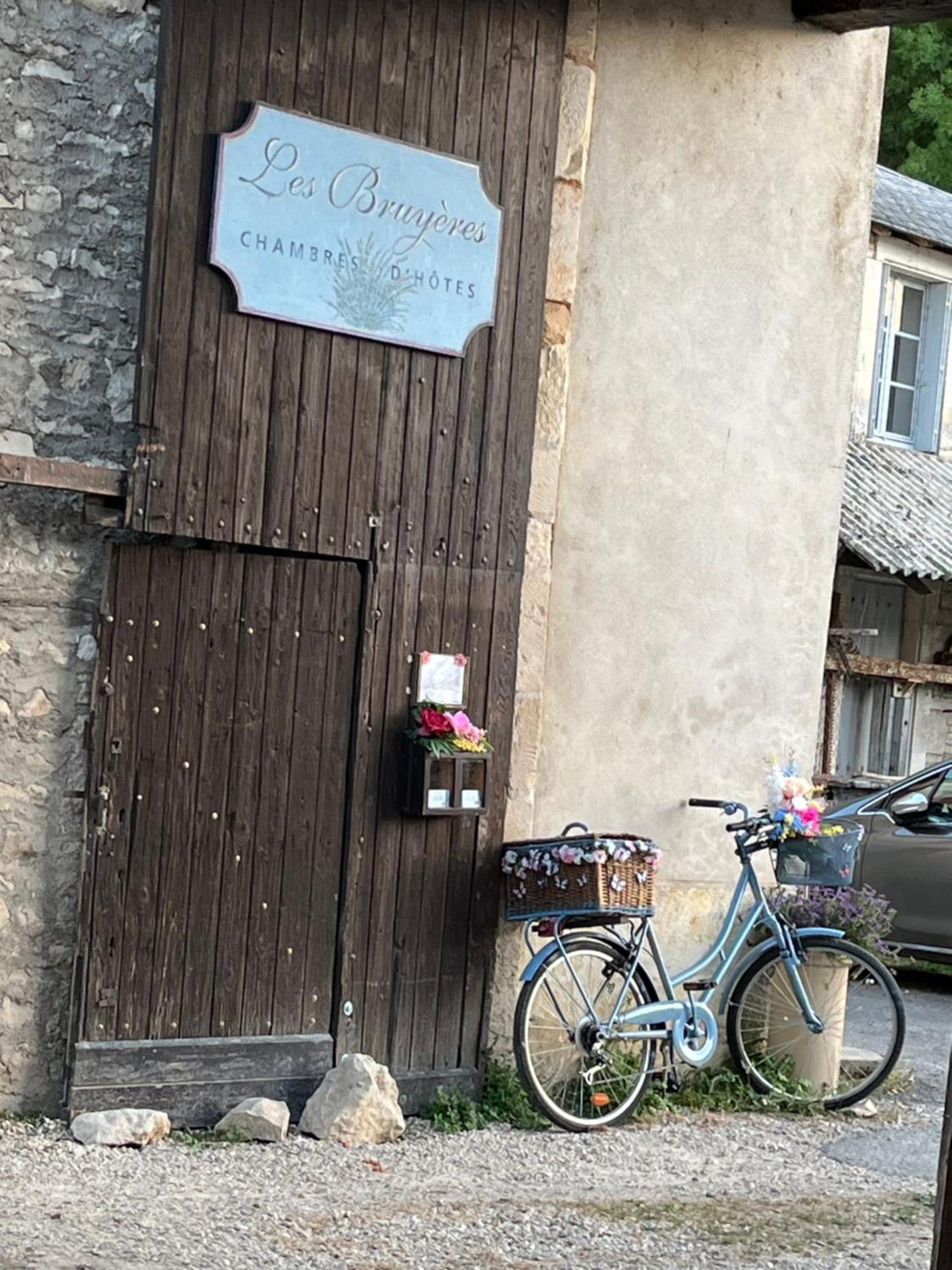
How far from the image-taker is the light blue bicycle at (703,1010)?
6.75 m

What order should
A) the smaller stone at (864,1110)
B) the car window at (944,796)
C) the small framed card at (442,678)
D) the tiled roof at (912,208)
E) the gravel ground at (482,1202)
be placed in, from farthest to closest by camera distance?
1. the tiled roof at (912,208)
2. the car window at (944,796)
3. the smaller stone at (864,1110)
4. the small framed card at (442,678)
5. the gravel ground at (482,1202)

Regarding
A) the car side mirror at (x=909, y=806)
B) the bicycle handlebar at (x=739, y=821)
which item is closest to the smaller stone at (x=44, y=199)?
the bicycle handlebar at (x=739, y=821)

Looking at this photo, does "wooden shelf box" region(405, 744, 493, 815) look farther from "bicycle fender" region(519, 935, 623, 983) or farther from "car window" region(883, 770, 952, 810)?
"car window" region(883, 770, 952, 810)

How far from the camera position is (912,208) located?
18531mm

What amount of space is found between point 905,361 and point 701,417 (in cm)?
1144

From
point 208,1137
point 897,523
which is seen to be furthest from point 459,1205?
point 897,523

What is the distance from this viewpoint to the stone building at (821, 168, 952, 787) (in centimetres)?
1633

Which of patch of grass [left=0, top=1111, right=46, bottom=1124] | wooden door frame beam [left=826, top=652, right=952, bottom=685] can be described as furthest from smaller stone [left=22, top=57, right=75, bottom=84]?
wooden door frame beam [left=826, top=652, right=952, bottom=685]

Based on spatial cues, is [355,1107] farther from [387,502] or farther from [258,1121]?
[387,502]

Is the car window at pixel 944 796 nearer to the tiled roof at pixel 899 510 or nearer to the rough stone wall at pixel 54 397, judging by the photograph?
the tiled roof at pixel 899 510

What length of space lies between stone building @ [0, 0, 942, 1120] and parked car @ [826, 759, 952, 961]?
11.2 ft

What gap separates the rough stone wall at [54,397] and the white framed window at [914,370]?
1295 centimetres

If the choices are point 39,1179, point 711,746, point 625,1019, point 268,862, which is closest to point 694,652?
point 711,746

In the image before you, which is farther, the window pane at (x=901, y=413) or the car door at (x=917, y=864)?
the window pane at (x=901, y=413)
